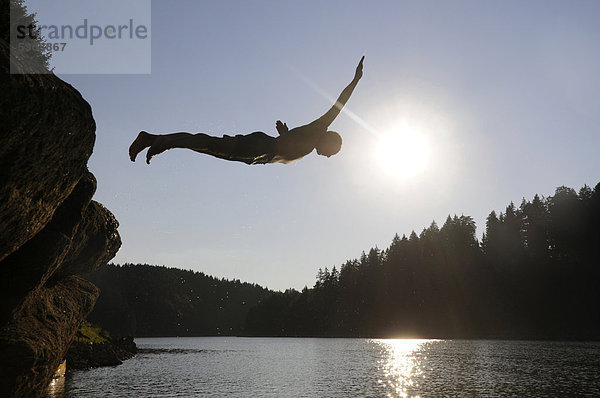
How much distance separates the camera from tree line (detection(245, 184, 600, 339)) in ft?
331

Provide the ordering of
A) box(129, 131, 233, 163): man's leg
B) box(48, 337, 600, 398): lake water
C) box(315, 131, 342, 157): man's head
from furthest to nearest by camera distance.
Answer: box(48, 337, 600, 398): lake water < box(315, 131, 342, 157): man's head < box(129, 131, 233, 163): man's leg

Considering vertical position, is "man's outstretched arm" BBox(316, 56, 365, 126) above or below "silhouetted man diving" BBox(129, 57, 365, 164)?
above

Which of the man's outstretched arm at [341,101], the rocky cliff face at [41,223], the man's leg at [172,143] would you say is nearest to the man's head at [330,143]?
the man's outstretched arm at [341,101]

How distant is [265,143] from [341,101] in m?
1.15

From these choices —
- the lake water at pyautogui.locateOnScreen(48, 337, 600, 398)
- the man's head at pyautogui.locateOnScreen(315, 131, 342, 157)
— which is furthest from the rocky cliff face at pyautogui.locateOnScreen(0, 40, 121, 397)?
the lake water at pyautogui.locateOnScreen(48, 337, 600, 398)

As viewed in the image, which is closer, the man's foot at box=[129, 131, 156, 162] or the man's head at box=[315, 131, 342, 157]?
the man's foot at box=[129, 131, 156, 162]

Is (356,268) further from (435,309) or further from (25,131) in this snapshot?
(25,131)

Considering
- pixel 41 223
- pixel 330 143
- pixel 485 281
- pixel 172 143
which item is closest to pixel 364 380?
pixel 41 223

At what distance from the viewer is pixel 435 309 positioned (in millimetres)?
126500

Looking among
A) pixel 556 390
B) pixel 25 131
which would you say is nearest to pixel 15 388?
pixel 25 131

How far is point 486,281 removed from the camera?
117 m

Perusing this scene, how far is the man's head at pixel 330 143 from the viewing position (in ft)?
19.5

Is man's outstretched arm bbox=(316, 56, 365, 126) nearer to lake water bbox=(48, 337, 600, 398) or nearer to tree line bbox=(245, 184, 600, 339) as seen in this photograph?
lake water bbox=(48, 337, 600, 398)

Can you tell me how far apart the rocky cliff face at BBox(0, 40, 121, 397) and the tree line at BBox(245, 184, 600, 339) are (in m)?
105
